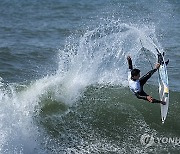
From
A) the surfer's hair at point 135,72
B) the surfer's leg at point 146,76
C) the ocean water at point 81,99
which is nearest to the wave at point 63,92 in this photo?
the ocean water at point 81,99

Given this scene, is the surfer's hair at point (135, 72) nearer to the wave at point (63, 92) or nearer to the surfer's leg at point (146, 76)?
the surfer's leg at point (146, 76)

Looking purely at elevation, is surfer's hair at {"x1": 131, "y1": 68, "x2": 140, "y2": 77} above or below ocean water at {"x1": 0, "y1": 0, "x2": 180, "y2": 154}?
above

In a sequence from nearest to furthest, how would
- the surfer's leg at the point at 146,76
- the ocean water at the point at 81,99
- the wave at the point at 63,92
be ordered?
the surfer's leg at the point at 146,76, the wave at the point at 63,92, the ocean water at the point at 81,99

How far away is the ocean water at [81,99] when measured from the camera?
41.0 ft

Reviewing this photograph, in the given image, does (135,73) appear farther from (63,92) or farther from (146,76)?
(63,92)

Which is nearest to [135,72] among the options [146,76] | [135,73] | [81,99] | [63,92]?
[135,73]

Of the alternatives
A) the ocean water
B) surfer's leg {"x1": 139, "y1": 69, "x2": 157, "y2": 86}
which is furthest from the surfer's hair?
the ocean water

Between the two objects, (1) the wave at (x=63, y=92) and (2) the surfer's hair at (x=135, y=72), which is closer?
(2) the surfer's hair at (x=135, y=72)

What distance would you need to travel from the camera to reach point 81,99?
15.3 m

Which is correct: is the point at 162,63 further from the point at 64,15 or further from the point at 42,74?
the point at 64,15

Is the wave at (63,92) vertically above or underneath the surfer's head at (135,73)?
underneath

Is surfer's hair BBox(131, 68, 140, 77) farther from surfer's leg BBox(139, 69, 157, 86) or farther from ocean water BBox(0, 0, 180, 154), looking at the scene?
ocean water BBox(0, 0, 180, 154)

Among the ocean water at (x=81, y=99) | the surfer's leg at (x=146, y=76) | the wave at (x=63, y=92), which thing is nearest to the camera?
the surfer's leg at (x=146, y=76)

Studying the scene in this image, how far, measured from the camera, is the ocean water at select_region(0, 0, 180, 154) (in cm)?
1249
